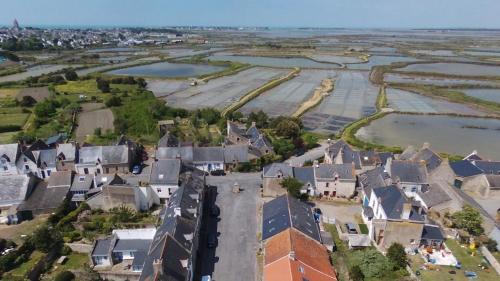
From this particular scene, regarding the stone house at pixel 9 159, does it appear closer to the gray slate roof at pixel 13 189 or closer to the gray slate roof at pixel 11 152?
the gray slate roof at pixel 11 152

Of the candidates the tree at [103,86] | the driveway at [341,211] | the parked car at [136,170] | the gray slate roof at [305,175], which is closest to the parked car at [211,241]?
the driveway at [341,211]

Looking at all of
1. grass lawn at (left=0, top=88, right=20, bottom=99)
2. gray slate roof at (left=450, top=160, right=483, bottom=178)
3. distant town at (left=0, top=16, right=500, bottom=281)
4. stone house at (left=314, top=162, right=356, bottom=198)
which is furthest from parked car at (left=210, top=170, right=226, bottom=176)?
grass lawn at (left=0, top=88, right=20, bottom=99)

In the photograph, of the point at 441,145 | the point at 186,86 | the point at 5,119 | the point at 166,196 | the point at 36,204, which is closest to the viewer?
the point at 36,204

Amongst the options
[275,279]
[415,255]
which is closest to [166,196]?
[275,279]

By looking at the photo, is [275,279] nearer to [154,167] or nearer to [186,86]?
[154,167]

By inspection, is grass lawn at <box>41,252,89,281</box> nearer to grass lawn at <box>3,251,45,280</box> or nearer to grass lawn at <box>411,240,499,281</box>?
grass lawn at <box>3,251,45,280</box>

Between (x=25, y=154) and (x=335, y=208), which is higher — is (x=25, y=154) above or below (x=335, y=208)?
above
